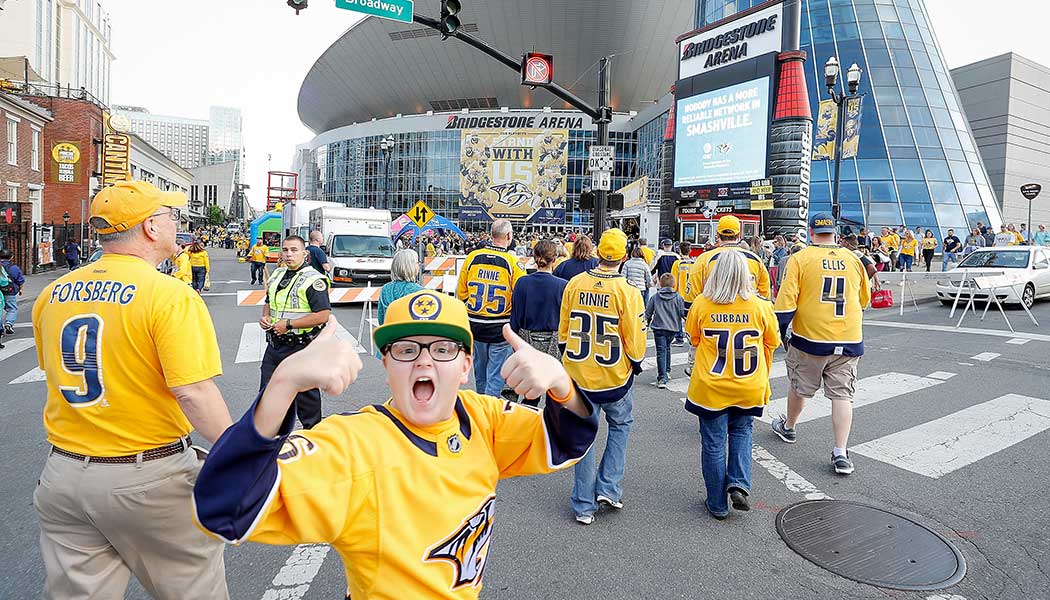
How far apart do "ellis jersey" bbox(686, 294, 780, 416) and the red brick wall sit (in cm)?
3612

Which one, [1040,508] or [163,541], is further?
[1040,508]

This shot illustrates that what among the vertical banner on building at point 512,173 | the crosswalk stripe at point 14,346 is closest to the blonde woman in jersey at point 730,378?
the crosswalk stripe at point 14,346

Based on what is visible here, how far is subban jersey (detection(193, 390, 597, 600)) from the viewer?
142 centimetres

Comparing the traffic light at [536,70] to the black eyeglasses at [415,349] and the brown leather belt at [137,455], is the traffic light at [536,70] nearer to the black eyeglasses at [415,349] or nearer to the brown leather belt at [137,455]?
the brown leather belt at [137,455]

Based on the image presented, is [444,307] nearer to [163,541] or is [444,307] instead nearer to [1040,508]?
[163,541]

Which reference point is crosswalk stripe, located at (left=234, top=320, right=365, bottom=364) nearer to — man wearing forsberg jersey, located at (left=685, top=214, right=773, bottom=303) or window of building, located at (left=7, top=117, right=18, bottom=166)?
man wearing forsberg jersey, located at (left=685, top=214, right=773, bottom=303)

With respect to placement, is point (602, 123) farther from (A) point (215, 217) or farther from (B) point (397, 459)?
(A) point (215, 217)

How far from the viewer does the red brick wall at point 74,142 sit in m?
31.6

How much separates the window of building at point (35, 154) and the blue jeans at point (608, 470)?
32.6 meters

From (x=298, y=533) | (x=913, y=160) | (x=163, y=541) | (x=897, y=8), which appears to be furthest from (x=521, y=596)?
(x=897, y=8)

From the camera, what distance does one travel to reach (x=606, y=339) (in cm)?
462

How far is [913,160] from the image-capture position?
36.5m

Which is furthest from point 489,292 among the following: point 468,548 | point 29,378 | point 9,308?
point 9,308

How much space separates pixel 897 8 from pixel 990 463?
45554 millimetres
